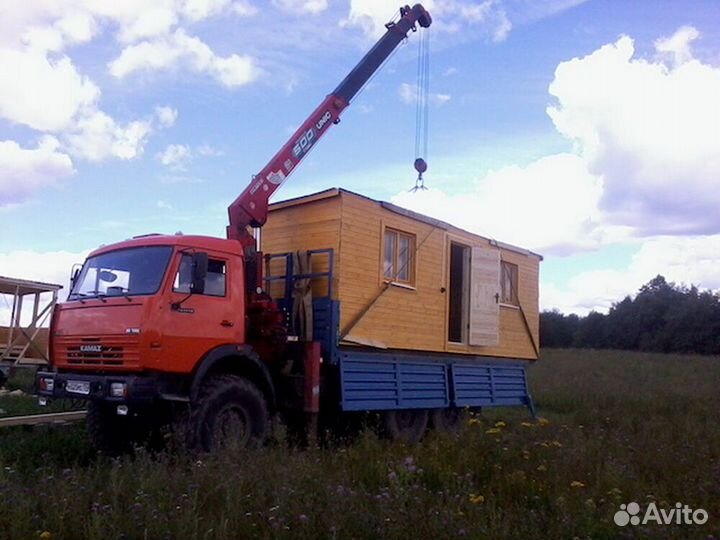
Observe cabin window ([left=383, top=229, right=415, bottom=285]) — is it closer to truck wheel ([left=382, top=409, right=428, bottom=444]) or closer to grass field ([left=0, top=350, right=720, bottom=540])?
truck wheel ([left=382, top=409, right=428, bottom=444])

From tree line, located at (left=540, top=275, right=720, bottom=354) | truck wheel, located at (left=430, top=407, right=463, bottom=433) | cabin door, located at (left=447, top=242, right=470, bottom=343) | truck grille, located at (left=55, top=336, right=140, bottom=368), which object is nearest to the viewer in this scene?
truck grille, located at (left=55, top=336, right=140, bottom=368)

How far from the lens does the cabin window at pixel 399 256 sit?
39.8ft

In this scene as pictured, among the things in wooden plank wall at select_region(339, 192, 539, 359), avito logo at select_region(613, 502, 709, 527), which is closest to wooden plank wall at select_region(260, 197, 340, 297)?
wooden plank wall at select_region(339, 192, 539, 359)

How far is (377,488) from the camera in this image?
707 cm

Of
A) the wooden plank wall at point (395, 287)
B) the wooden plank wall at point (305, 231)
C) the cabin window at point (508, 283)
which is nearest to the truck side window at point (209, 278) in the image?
the wooden plank wall at point (305, 231)

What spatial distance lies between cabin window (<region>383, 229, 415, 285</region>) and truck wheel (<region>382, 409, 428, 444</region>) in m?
2.18

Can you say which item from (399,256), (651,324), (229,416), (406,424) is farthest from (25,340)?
(651,324)

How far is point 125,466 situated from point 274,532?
2340 millimetres

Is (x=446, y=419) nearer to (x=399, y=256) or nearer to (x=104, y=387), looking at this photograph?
(x=399, y=256)

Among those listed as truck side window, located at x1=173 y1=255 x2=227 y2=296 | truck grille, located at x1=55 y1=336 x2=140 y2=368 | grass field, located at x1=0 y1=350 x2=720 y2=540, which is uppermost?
truck side window, located at x1=173 y1=255 x2=227 y2=296

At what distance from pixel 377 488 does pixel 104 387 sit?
142 inches

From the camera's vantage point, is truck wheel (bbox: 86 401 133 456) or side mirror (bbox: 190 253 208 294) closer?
side mirror (bbox: 190 253 208 294)

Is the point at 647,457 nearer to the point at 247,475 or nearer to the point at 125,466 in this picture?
the point at 247,475

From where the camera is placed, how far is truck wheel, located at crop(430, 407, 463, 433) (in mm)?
13406
